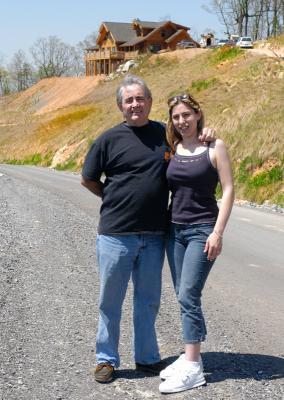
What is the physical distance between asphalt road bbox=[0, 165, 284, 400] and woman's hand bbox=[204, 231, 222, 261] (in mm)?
1001

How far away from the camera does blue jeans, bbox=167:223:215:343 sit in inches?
195

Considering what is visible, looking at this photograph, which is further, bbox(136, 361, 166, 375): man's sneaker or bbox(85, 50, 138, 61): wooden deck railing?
bbox(85, 50, 138, 61): wooden deck railing

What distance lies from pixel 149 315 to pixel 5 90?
141103 mm

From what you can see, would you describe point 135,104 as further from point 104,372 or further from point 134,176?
point 104,372

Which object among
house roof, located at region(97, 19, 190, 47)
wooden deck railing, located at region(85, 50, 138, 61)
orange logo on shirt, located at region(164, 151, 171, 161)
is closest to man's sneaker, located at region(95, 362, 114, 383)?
orange logo on shirt, located at region(164, 151, 171, 161)

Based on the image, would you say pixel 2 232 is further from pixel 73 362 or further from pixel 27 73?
pixel 27 73

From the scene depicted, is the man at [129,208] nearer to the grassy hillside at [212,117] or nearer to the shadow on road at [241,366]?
the shadow on road at [241,366]

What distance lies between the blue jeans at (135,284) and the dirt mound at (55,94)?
70505 millimetres

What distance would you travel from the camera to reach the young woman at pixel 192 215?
4.92m

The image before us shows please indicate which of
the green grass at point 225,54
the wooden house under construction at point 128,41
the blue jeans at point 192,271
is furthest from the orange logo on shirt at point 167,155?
the wooden house under construction at point 128,41

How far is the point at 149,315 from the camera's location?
17.5 ft

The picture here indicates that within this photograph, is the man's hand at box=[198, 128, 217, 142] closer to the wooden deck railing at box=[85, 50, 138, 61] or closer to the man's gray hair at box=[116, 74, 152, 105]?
the man's gray hair at box=[116, 74, 152, 105]

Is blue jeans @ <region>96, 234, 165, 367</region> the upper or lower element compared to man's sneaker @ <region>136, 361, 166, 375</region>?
upper

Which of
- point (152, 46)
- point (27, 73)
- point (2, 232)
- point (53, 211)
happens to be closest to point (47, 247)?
point (2, 232)
